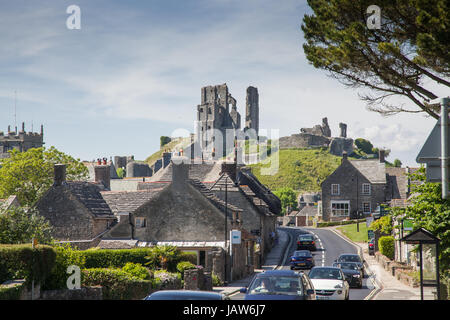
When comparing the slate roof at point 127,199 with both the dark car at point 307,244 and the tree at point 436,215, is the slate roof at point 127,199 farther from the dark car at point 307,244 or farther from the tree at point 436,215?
the tree at point 436,215

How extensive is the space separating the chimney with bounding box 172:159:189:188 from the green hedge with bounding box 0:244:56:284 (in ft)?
63.7

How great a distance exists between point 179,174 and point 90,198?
26.6 feet

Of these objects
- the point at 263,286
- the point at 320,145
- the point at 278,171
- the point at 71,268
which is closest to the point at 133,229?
the point at 71,268

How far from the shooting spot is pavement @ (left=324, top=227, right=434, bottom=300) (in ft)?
88.7

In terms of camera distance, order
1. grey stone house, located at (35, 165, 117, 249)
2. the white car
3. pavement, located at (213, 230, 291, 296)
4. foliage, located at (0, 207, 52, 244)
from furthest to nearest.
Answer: grey stone house, located at (35, 165, 117, 249)
pavement, located at (213, 230, 291, 296)
foliage, located at (0, 207, 52, 244)
the white car

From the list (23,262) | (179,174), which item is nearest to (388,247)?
(179,174)

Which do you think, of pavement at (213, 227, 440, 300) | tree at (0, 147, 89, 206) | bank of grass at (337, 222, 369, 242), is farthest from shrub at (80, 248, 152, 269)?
bank of grass at (337, 222, 369, 242)

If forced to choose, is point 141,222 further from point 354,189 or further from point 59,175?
point 354,189

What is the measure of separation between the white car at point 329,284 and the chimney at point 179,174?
16.2 metres

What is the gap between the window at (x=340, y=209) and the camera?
283ft

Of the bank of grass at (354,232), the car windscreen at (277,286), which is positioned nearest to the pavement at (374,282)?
the bank of grass at (354,232)

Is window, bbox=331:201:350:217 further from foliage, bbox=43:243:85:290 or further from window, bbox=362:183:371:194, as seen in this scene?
foliage, bbox=43:243:85:290

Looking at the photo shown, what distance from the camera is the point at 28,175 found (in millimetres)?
60500
